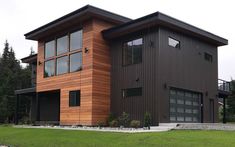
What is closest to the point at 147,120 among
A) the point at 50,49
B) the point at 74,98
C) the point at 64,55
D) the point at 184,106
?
the point at 184,106

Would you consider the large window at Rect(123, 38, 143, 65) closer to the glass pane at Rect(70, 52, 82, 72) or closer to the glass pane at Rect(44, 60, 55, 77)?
the glass pane at Rect(70, 52, 82, 72)

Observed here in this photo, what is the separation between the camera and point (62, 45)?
2734 cm

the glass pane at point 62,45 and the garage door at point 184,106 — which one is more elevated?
the glass pane at point 62,45

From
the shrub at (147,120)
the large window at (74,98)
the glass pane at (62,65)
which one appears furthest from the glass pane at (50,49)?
the shrub at (147,120)

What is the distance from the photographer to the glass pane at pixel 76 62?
995 inches

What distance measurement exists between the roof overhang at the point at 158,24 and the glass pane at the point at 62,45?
3.70 metres

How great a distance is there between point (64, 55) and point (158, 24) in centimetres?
836

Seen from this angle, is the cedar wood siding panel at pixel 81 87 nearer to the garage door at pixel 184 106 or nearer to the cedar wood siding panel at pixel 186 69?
the cedar wood siding panel at pixel 186 69

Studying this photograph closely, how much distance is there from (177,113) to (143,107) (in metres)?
2.17

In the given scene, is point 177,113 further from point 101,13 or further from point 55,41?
point 55,41

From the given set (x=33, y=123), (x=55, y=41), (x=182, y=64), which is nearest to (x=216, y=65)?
(x=182, y=64)

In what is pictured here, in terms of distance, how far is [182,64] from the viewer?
75.8 feet

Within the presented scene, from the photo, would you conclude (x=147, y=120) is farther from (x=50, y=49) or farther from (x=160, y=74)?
(x=50, y=49)

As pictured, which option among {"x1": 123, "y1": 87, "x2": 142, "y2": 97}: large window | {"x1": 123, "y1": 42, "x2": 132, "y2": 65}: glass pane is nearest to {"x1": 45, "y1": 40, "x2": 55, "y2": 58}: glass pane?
{"x1": 123, "y1": 42, "x2": 132, "y2": 65}: glass pane
